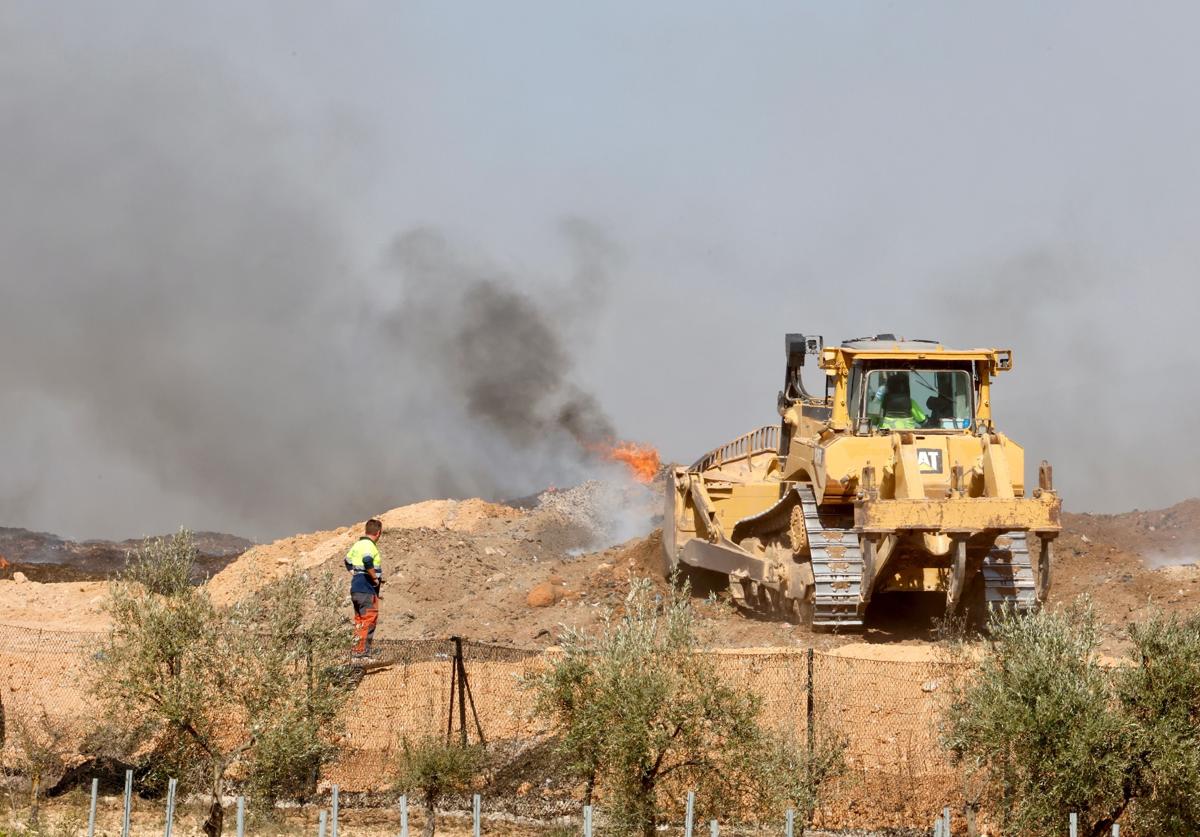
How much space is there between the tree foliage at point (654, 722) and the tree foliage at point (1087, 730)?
2075 mm

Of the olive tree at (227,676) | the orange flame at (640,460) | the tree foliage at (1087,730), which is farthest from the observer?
the orange flame at (640,460)

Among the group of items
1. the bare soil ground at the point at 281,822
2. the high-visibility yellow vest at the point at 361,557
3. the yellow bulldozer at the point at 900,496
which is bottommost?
the bare soil ground at the point at 281,822

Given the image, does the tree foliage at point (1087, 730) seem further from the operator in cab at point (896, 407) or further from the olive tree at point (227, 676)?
the operator in cab at point (896, 407)

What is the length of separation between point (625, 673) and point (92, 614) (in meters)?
21.9

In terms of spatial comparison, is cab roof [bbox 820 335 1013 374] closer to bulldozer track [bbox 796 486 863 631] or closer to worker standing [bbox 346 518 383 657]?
bulldozer track [bbox 796 486 863 631]

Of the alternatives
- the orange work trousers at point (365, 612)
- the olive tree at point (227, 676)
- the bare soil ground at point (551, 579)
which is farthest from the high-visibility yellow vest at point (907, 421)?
the olive tree at point (227, 676)

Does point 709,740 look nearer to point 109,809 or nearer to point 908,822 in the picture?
point 908,822

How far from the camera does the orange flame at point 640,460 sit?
49469mm

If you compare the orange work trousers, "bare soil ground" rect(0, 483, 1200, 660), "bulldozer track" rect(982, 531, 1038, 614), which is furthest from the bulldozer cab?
the orange work trousers

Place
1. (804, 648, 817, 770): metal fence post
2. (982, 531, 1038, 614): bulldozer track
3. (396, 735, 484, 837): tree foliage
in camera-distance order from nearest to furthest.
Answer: (804, 648, 817, 770): metal fence post, (396, 735, 484, 837): tree foliage, (982, 531, 1038, 614): bulldozer track

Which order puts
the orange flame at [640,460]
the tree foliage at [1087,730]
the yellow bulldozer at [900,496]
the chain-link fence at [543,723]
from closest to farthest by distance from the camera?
the tree foliage at [1087,730] < the chain-link fence at [543,723] < the yellow bulldozer at [900,496] < the orange flame at [640,460]

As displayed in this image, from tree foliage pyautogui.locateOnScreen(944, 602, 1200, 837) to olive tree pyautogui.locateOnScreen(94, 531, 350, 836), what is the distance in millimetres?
6308

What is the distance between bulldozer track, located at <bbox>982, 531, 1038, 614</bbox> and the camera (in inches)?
928

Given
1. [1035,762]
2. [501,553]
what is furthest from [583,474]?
[1035,762]
